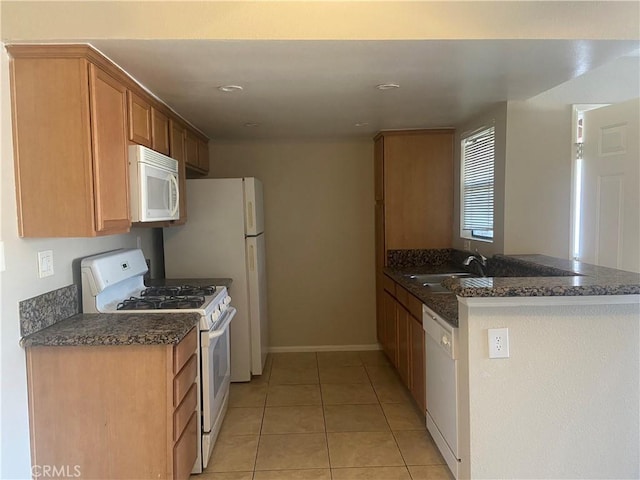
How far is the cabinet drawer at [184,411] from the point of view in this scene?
2.05m

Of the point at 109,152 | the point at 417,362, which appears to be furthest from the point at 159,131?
the point at 417,362

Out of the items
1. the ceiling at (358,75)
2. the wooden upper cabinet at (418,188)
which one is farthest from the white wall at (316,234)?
the ceiling at (358,75)

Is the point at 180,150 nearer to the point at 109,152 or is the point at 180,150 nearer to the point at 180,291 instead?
the point at 180,291

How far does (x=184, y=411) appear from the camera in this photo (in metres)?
2.19

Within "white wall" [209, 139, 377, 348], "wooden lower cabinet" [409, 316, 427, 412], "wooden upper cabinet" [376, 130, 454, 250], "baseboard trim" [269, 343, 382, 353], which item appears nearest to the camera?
"wooden lower cabinet" [409, 316, 427, 412]

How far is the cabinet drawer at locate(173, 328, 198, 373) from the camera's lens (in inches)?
80.4

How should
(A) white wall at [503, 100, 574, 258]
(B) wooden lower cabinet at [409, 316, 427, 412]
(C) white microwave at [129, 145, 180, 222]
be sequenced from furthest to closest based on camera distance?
(A) white wall at [503, 100, 574, 258] → (B) wooden lower cabinet at [409, 316, 427, 412] → (C) white microwave at [129, 145, 180, 222]

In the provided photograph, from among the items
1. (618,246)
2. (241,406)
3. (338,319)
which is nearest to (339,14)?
(618,246)

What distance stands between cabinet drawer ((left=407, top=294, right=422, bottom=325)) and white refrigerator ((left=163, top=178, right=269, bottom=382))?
4.33 feet

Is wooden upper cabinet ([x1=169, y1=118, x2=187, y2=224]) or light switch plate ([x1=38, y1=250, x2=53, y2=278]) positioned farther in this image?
wooden upper cabinet ([x1=169, y1=118, x2=187, y2=224])

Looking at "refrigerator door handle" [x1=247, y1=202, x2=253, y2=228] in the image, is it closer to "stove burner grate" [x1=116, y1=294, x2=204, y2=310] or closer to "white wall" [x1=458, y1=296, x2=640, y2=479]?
"stove burner grate" [x1=116, y1=294, x2=204, y2=310]

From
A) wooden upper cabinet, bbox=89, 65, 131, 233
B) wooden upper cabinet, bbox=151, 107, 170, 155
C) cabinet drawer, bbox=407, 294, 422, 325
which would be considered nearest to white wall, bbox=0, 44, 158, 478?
wooden upper cabinet, bbox=89, 65, 131, 233

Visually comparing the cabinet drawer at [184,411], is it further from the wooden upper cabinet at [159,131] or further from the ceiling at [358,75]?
the ceiling at [358,75]

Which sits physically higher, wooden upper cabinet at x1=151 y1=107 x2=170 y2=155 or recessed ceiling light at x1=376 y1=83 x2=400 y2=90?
recessed ceiling light at x1=376 y1=83 x2=400 y2=90
